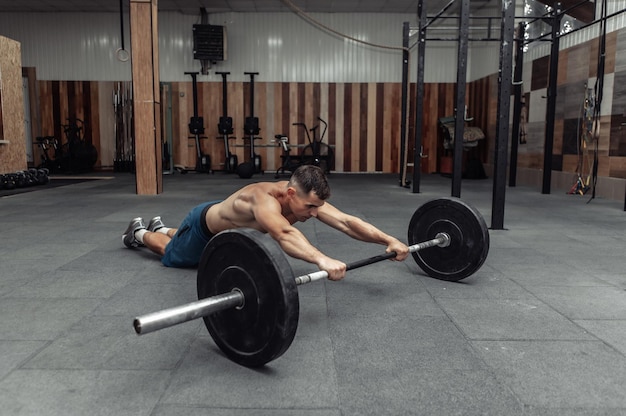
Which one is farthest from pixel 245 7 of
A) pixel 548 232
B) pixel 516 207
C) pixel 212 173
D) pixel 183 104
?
pixel 548 232

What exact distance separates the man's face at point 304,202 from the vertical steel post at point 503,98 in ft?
7.50

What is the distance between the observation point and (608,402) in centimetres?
131

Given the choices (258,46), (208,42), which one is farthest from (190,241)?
(258,46)

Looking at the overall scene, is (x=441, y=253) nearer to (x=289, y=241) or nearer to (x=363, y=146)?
(x=289, y=241)

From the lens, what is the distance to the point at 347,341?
171cm

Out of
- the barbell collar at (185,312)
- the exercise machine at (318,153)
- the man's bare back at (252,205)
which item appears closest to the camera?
the barbell collar at (185,312)

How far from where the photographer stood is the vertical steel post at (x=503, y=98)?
366cm

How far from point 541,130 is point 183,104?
6.62 meters

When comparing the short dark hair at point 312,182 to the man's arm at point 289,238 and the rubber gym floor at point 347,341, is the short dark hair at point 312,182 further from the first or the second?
the rubber gym floor at point 347,341

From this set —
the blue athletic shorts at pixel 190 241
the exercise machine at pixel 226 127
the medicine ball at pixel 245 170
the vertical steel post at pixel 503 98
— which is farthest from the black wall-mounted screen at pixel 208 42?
the blue athletic shorts at pixel 190 241

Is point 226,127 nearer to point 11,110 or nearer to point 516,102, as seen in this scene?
point 11,110

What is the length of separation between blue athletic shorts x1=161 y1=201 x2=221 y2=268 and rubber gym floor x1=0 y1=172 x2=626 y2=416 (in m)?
0.08

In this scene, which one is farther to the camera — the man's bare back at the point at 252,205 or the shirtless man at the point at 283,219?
the man's bare back at the point at 252,205

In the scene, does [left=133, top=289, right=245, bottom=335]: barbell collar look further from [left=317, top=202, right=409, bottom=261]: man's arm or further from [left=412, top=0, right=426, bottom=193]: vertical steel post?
[left=412, top=0, right=426, bottom=193]: vertical steel post
